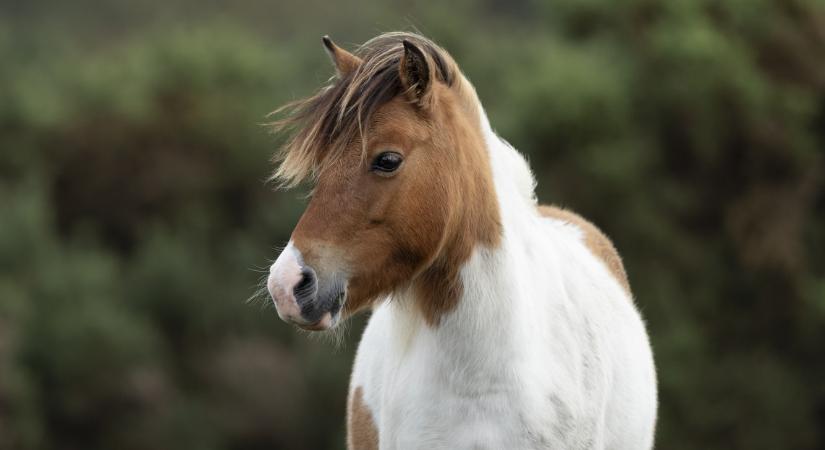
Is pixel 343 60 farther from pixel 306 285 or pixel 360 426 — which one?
pixel 360 426

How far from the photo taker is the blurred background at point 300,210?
2778 centimetres

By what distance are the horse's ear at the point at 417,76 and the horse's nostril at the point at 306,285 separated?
0.79 meters

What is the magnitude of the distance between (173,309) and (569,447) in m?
26.3

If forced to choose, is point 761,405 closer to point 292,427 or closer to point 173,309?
point 292,427

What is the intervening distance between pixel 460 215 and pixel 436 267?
250 millimetres

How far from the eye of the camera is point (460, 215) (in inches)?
184

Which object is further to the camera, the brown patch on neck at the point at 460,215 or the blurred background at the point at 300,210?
the blurred background at the point at 300,210

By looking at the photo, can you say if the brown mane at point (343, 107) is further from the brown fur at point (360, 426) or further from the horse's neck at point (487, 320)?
the brown fur at point (360, 426)

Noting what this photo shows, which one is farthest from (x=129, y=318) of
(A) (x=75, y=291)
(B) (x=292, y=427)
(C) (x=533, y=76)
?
(C) (x=533, y=76)

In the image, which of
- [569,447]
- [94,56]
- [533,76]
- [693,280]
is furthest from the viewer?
[94,56]

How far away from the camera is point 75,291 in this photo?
1132 inches

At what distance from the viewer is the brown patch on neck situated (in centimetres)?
469

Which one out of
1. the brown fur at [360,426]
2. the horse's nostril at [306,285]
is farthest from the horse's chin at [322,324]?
the brown fur at [360,426]

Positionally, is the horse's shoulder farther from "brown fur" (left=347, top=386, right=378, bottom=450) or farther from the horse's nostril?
the horse's nostril
